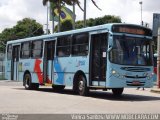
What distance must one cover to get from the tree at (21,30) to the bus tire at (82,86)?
7108 cm

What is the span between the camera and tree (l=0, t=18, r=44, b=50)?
93938 millimetres

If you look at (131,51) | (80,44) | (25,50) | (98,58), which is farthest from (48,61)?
(131,51)

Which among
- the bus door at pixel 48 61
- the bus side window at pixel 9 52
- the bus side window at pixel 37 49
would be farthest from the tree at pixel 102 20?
the bus door at pixel 48 61

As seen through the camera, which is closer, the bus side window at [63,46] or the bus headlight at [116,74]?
the bus headlight at [116,74]

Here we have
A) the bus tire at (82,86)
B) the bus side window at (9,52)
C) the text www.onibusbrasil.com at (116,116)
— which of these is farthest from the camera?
the bus side window at (9,52)

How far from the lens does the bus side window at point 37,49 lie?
26.1m

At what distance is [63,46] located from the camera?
23359 millimetres

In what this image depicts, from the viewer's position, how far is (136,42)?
20.0 metres

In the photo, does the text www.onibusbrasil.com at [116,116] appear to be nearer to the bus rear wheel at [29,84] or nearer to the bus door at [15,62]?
the bus rear wheel at [29,84]

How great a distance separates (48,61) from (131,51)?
6.77 m

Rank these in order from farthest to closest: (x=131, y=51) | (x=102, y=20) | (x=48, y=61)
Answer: (x=102, y=20) → (x=48, y=61) → (x=131, y=51)

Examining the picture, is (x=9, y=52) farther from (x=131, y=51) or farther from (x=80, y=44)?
(x=131, y=51)

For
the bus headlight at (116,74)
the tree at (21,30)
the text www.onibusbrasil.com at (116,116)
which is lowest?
the text www.onibusbrasil.com at (116,116)

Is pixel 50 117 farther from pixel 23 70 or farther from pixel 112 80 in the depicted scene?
pixel 23 70
